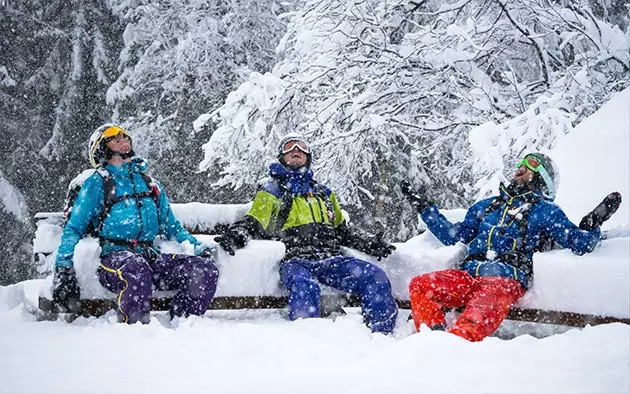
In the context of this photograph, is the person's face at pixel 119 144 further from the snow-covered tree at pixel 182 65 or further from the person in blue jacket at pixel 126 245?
the snow-covered tree at pixel 182 65

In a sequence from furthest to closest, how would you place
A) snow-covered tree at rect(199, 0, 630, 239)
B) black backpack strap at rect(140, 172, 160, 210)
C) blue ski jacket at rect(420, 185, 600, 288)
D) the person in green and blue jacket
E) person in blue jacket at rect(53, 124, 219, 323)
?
snow-covered tree at rect(199, 0, 630, 239) → black backpack strap at rect(140, 172, 160, 210) → the person in green and blue jacket → blue ski jacket at rect(420, 185, 600, 288) → person in blue jacket at rect(53, 124, 219, 323)

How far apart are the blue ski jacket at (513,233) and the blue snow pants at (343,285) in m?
0.57

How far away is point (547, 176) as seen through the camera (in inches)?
170

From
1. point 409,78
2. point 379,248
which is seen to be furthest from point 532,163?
point 409,78

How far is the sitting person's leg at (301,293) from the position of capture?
398 centimetres

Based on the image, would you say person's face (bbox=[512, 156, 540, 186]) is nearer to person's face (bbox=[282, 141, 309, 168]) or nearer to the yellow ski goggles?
person's face (bbox=[282, 141, 309, 168])

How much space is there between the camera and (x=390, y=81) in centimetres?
891

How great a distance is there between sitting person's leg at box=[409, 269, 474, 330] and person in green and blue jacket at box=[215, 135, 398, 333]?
254mm

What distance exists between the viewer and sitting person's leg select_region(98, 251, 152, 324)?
3.70 meters

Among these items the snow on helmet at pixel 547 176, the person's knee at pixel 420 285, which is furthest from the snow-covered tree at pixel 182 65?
the person's knee at pixel 420 285

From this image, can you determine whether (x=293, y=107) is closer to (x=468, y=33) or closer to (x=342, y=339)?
(x=468, y=33)

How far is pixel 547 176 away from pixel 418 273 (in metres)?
1.09

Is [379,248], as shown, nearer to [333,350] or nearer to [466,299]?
[466,299]

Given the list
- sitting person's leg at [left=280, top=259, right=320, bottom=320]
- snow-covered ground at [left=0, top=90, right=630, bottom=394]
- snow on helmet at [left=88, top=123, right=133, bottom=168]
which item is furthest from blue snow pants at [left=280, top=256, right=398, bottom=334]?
snow on helmet at [left=88, top=123, right=133, bottom=168]
